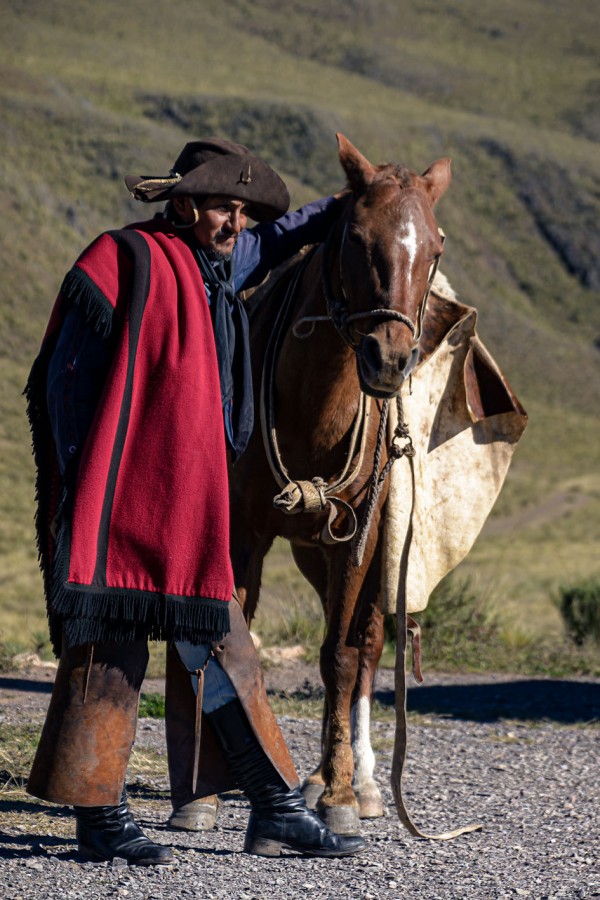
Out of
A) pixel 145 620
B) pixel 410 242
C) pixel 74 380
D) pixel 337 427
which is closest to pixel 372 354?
pixel 410 242

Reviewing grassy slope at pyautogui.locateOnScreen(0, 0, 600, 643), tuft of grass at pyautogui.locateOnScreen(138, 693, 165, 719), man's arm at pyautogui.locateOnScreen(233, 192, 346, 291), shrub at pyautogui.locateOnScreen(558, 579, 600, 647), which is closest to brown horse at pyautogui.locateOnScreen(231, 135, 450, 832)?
man's arm at pyautogui.locateOnScreen(233, 192, 346, 291)

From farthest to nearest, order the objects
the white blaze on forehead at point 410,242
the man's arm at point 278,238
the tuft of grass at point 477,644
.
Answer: the tuft of grass at point 477,644, the man's arm at point 278,238, the white blaze on forehead at point 410,242

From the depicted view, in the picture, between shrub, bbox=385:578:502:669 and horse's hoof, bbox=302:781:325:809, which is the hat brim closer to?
horse's hoof, bbox=302:781:325:809

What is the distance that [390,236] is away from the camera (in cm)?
450

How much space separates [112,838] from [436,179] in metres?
2.56

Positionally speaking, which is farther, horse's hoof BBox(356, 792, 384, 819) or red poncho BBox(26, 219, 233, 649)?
horse's hoof BBox(356, 792, 384, 819)

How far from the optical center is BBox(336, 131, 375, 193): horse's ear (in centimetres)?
474

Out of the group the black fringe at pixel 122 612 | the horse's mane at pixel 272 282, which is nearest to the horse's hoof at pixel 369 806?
the black fringe at pixel 122 612

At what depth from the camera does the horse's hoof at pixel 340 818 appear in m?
4.80

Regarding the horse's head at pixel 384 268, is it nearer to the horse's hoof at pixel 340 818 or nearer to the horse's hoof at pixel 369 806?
the horse's hoof at pixel 340 818

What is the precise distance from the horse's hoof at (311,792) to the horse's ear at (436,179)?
2299 millimetres

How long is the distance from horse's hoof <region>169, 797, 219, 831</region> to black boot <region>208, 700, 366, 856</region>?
0.44 metres

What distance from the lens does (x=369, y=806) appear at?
5.24 metres

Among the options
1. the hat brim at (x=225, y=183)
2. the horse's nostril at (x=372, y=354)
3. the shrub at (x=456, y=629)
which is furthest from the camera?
the shrub at (x=456, y=629)
